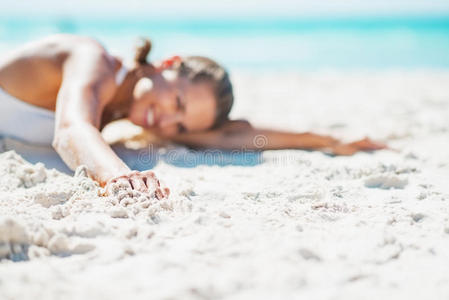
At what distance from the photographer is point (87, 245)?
1325mm

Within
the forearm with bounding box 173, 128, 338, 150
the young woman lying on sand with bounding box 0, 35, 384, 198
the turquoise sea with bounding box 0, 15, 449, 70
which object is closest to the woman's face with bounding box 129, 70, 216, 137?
the young woman lying on sand with bounding box 0, 35, 384, 198

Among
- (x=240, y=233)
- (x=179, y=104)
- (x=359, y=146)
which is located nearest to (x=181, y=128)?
(x=179, y=104)

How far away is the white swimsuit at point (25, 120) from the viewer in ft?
8.38

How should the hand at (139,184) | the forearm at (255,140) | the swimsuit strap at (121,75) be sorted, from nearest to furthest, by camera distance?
the hand at (139,184) < the swimsuit strap at (121,75) < the forearm at (255,140)

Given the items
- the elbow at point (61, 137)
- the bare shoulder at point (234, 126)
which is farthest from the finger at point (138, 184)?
the bare shoulder at point (234, 126)

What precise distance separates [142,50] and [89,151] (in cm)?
99

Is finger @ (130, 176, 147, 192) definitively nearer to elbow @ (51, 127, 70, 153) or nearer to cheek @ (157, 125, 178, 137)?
elbow @ (51, 127, 70, 153)

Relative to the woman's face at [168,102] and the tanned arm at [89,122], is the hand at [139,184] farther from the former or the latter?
the woman's face at [168,102]

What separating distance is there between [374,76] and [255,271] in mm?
6055

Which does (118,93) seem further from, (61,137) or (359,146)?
(359,146)

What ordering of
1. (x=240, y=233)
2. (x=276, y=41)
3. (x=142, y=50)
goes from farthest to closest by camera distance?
(x=276, y=41), (x=142, y=50), (x=240, y=233)

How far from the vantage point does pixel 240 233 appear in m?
1.41

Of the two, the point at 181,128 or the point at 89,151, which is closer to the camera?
the point at 89,151

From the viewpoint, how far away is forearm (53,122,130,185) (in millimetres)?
1804
